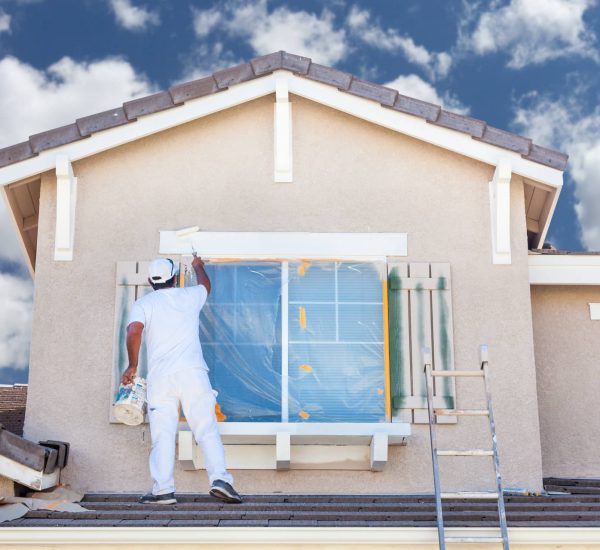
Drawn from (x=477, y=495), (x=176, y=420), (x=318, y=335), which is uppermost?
(x=318, y=335)

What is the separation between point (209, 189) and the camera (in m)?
9.32

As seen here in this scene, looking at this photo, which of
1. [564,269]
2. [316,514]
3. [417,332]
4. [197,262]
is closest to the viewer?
[316,514]

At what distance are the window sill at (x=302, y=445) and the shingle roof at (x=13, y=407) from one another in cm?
261

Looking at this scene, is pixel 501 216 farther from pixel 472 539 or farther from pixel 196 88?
pixel 472 539

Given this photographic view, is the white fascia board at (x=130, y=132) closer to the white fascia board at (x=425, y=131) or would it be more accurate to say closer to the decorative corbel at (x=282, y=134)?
the decorative corbel at (x=282, y=134)

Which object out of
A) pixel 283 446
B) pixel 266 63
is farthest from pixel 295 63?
pixel 283 446

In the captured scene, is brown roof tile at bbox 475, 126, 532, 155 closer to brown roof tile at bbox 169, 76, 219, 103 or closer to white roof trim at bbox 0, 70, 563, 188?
white roof trim at bbox 0, 70, 563, 188

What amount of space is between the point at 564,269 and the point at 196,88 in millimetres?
3602

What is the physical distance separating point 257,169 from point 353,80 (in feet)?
3.71

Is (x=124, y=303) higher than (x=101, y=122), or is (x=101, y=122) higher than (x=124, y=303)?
(x=101, y=122)

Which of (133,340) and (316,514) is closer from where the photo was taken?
(316,514)

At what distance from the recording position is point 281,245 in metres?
9.09

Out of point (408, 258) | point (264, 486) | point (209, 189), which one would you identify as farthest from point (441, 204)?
point (264, 486)

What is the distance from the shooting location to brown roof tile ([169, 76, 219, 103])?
30.1ft
